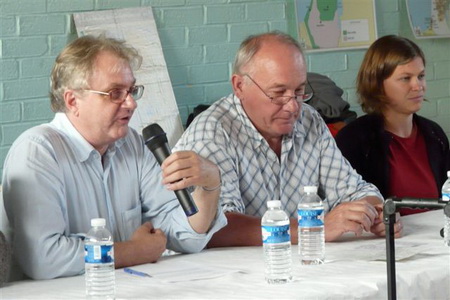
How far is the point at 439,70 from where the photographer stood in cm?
523

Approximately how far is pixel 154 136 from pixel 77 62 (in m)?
0.42

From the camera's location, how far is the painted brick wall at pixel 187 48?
3.71m

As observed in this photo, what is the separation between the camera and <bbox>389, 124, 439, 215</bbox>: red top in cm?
370

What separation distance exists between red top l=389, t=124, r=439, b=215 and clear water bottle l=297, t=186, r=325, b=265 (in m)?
1.21

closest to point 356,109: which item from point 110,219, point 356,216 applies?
point 356,216

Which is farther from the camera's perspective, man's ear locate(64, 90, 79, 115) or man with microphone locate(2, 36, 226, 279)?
man's ear locate(64, 90, 79, 115)

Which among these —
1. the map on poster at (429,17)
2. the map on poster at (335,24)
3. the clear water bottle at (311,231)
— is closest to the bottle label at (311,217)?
the clear water bottle at (311,231)

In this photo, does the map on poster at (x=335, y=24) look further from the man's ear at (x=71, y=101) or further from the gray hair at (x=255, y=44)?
the man's ear at (x=71, y=101)

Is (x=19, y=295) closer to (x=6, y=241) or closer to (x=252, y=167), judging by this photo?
(x=6, y=241)

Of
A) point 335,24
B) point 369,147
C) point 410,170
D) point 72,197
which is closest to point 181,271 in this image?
point 72,197

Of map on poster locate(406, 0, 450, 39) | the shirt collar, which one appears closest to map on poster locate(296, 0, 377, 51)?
map on poster locate(406, 0, 450, 39)

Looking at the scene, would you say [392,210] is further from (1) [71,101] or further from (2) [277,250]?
(1) [71,101]

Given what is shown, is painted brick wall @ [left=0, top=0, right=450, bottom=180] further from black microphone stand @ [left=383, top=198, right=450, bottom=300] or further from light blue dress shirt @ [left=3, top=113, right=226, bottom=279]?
black microphone stand @ [left=383, top=198, right=450, bottom=300]

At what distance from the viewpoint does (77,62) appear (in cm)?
252
